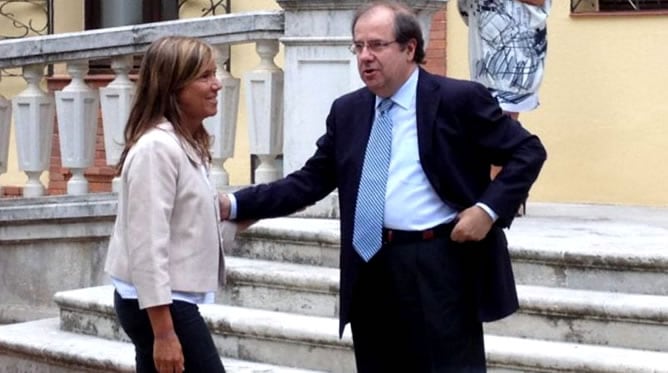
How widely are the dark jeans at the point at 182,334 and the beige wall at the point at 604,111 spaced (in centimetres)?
560

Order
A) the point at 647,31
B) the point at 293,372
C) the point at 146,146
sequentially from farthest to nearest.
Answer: the point at 647,31 < the point at 293,372 < the point at 146,146

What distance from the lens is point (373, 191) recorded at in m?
5.04

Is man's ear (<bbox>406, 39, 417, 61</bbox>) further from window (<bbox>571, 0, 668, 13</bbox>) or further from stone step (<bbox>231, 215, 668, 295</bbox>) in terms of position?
window (<bbox>571, 0, 668, 13</bbox>)

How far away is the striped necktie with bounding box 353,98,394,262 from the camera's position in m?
5.03

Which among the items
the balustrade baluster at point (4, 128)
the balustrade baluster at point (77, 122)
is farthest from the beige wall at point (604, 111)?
the balustrade baluster at point (4, 128)

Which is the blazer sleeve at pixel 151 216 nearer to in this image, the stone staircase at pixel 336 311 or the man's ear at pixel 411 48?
the man's ear at pixel 411 48

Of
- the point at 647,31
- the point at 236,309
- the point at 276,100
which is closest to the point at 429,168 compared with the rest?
the point at 236,309

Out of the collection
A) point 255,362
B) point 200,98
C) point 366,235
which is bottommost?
point 255,362

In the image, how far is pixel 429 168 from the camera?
5000mm

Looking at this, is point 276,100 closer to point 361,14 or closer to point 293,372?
point 293,372

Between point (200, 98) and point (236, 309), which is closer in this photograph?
point (200, 98)

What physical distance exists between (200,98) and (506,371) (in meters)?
2.22

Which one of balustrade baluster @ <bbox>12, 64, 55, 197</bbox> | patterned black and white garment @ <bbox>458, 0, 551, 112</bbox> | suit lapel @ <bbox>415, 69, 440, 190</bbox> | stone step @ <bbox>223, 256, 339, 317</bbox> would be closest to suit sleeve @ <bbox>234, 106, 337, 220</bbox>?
suit lapel @ <bbox>415, 69, 440, 190</bbox>

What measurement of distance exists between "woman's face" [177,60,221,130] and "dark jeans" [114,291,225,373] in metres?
0.55
